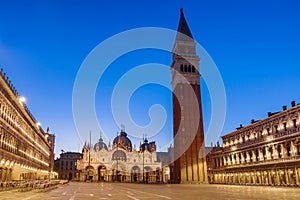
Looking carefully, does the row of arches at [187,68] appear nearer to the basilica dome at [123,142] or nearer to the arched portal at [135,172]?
the basilica dome at [123,142]

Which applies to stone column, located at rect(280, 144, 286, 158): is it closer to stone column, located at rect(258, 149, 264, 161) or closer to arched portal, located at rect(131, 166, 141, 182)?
stone column, located at rect(258, 149, 264, 161)

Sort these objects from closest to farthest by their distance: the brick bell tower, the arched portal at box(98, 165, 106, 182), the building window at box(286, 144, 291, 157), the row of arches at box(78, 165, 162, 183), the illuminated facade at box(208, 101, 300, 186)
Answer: the illuminated facade at box(208, 101, 300, 186)
the building window at box(286, 144, 291, 157)
the brick bell tower
the row of arches at box(78, 165, 162, 183)
the arched portal at box(98, 165, 106, 182)

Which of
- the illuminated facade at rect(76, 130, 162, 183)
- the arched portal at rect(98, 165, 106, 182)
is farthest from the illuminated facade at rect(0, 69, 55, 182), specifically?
the arched portal at rect(98, 165, 106, 182)

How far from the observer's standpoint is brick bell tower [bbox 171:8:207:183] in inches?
2921

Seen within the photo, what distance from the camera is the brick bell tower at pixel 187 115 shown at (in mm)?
74188

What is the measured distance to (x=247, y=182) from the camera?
2420 inches

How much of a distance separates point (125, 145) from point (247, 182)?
76627mm

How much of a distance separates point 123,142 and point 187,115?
60.0m

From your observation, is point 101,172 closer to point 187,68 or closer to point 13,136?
point 187,68

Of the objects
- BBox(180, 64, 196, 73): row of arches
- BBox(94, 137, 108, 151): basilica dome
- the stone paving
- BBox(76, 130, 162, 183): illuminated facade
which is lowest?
the stone paving

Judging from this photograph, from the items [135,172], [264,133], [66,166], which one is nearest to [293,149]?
[264,133]

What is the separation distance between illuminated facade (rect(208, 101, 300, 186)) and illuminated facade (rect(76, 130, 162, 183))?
168 feet

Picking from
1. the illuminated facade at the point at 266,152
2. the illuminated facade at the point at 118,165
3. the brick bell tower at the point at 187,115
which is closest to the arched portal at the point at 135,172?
the illuminated facade at the point at 118,165

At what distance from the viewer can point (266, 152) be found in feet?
180
